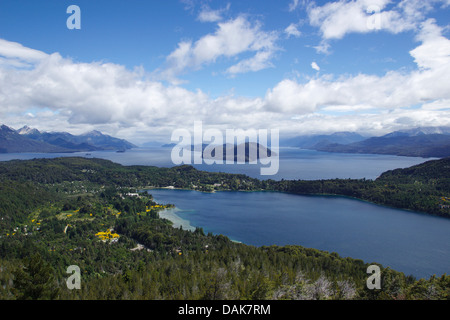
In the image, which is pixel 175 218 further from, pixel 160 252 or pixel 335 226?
pixel 335 226

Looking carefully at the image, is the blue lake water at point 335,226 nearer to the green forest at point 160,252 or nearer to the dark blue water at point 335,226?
the dark blue water at point 335,226

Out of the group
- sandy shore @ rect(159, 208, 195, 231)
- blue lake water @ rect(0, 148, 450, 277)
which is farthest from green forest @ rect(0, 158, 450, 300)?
blue lake water @ rect(0, 148, 450, 277)

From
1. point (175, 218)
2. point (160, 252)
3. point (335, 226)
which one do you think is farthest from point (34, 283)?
point (335, 226)

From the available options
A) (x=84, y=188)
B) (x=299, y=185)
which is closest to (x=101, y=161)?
(x=84, y=188)

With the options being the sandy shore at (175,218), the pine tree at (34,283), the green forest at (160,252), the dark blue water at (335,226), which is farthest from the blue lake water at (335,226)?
the pine tree at (34,283)

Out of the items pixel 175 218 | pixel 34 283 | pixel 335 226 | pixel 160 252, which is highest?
pixel 34 283

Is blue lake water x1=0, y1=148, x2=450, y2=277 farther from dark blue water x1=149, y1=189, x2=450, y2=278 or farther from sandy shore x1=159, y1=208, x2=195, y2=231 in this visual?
sandy shore x1=159, y1=208, x2=195, y2=231
